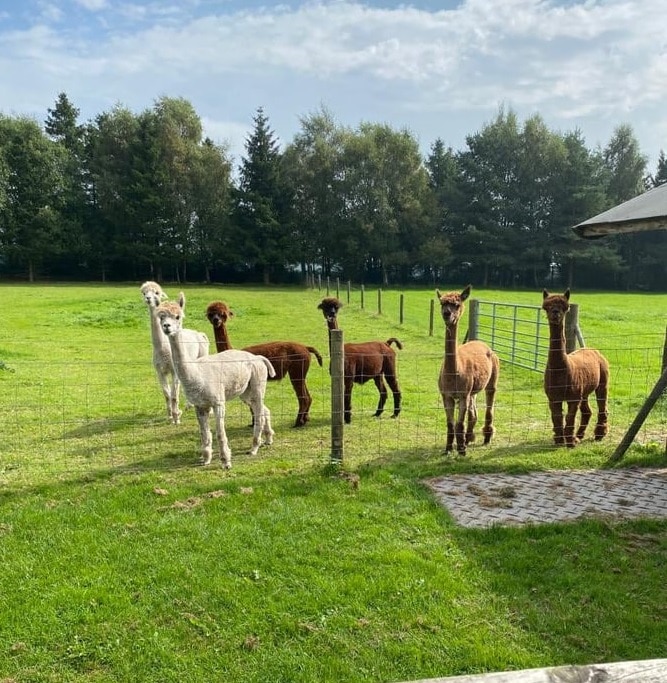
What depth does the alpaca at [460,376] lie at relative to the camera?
6.26 metres

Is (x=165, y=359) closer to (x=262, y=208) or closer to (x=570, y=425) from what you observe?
(x=570, y=425)

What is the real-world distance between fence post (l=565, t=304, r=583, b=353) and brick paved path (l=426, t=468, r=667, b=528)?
2429 millimetres

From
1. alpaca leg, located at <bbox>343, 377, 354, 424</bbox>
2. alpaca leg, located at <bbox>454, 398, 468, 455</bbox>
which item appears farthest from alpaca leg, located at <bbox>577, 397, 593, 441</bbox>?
alpaca leg, located at <bbox>343, 377, 354, 424</bbox>

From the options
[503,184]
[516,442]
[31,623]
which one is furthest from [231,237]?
[31,623]

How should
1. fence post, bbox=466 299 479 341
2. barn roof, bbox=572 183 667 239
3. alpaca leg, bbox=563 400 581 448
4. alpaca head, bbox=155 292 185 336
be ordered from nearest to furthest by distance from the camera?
barn roof, bbox=572 183 667 239 < alpaca head, bbox=155 292 185 336 < alpaca leg, bbox=563 400 581 448 < fence post, bbox=466 299 479 341

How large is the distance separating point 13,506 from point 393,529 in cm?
325

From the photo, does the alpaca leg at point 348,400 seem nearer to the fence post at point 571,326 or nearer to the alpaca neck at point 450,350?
the alpaca neck at point 450,350

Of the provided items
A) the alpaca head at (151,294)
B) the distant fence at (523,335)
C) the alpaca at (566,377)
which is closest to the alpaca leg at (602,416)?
the alpaca at (566,377)

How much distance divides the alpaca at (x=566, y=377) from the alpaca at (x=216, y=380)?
3311mm

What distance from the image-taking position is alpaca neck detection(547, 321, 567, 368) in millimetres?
6465

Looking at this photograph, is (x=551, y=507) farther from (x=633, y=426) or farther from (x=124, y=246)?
(x=124, y=246)

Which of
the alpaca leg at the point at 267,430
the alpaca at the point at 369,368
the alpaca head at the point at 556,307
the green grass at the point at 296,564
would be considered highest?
the alpaca head at the point at 556,307

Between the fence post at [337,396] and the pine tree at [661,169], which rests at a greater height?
the pine tree at [661,169]

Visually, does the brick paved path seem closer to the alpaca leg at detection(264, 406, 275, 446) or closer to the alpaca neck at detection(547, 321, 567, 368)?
the alpaca neck at detection(547, 321, 567, 368)
